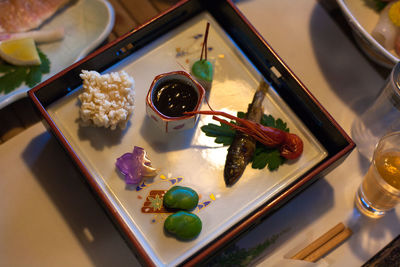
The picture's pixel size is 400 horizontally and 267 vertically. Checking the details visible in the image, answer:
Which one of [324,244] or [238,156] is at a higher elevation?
[238,156]

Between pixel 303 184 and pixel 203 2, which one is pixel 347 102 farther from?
pixel 203 2

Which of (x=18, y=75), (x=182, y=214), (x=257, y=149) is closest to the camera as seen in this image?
(x=182, y=214)

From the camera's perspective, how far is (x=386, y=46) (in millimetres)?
1471

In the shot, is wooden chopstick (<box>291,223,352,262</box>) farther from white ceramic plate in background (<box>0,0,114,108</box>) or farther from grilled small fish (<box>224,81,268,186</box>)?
white ceramic plate in background (<box>0,0,114,108</box>)

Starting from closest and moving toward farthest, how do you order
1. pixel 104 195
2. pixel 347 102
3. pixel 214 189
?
pixel 104 195
pixel 214 189
pixel 347 102

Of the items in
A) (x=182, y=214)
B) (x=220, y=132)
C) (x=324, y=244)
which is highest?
(x=220, y=132)

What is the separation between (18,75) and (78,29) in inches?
9.9

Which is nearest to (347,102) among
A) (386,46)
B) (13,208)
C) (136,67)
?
(386,46)

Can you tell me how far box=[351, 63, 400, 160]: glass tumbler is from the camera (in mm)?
1362

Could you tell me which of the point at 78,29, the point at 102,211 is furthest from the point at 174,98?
the point at 78,29

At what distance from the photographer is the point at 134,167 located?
3.96 ft

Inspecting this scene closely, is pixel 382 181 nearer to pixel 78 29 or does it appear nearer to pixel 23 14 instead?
pixel 78 29

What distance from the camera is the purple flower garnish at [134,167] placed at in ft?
3.94

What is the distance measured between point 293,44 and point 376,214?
61 centimetres
